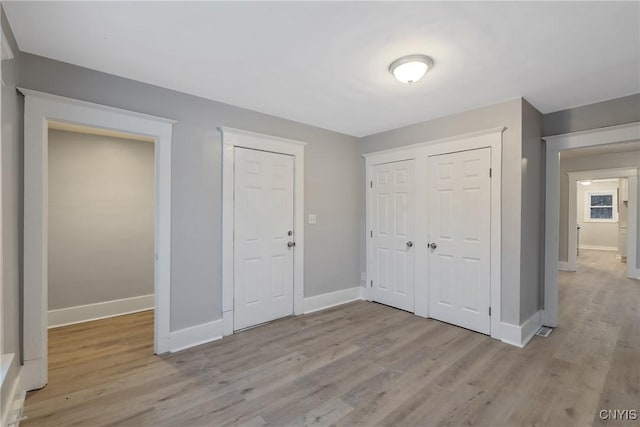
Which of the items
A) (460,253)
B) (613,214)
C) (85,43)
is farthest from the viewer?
(613,214)

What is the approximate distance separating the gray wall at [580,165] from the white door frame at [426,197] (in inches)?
167

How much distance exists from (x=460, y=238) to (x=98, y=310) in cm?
466

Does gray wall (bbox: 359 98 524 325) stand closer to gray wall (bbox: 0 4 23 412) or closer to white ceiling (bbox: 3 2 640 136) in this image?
white ceiling (bbox: 3 2 640 136)

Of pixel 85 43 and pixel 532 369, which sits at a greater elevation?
pixel 85 43

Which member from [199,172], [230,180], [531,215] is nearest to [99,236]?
[199,172]

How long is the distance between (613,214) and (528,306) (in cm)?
974

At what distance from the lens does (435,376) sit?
2430 millimetres

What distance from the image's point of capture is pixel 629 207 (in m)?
5.84

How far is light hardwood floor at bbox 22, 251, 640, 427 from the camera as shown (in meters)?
1.96

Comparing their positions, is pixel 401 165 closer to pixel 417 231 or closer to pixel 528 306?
pixel 417 231

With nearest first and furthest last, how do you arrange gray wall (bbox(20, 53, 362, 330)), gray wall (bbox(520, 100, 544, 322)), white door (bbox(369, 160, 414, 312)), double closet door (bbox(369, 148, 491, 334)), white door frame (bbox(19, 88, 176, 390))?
white door frame (bbox(19, 88, 176, 390)) < gray wall (bbox(20, 53, 362, 330)) < gray wall (bbox(520, 100, 544, 322)) < double closet door (bbox(369, 148, 491, 334)) < white door (bbox(369, 160, 414, 312))

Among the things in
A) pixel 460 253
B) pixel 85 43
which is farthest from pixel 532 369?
pixel 85 43

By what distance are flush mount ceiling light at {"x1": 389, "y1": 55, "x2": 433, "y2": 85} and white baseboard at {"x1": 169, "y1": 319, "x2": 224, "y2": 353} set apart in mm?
2991

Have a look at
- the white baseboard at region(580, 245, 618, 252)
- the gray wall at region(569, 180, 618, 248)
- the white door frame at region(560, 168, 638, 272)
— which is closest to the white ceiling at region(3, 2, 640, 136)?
the white door frame at region(560, 168, 638, 272)
